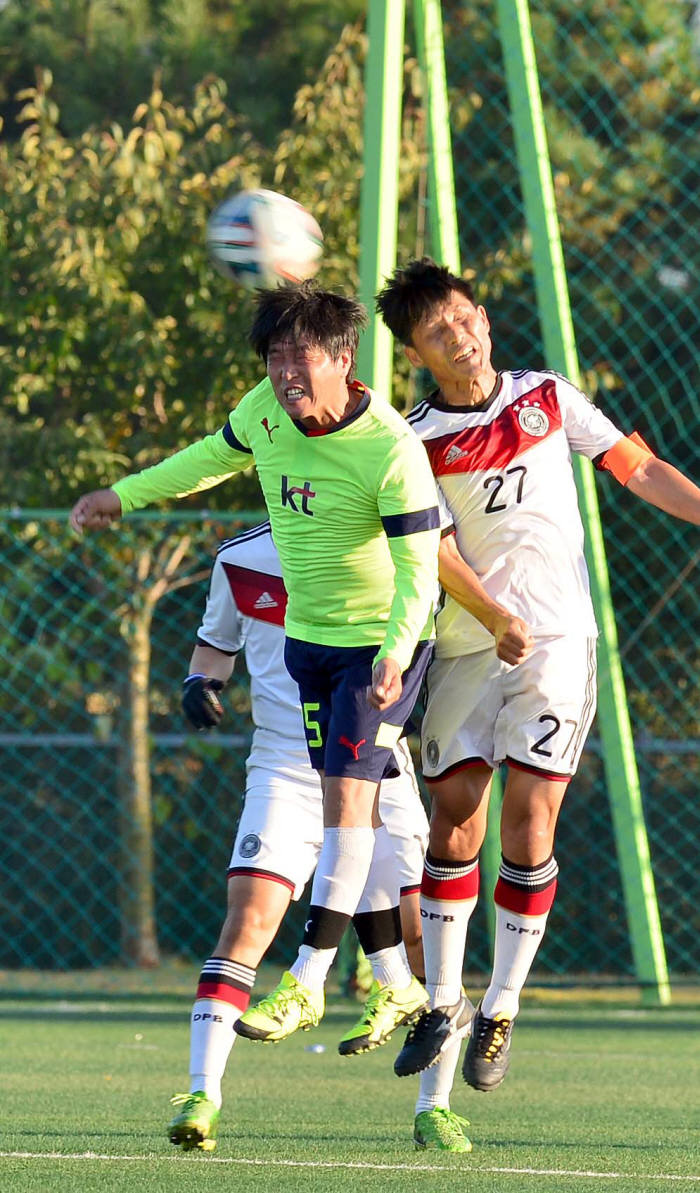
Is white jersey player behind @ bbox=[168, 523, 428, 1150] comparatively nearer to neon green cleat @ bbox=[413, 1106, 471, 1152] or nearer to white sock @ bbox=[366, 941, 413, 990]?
white sock @ bbox=[366, 941, 413, 990]

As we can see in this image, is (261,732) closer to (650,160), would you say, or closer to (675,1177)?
(675,1177)

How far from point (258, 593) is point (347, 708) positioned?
4.17 feet

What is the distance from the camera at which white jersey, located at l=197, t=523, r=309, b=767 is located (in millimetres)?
5430

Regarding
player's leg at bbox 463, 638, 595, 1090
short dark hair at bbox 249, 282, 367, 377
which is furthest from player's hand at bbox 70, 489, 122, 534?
player's leg at bbox 463, 638, 595, 1090

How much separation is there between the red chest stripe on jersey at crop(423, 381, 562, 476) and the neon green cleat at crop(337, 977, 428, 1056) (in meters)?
1.37

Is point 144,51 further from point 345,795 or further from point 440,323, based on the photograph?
point 345,795

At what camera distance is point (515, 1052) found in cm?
687

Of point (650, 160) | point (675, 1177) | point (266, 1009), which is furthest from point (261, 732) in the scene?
point (650, 160)

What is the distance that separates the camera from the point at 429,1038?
4.52 meters

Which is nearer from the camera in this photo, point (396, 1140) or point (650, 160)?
point (396, 1140)

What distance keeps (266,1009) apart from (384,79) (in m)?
5.40

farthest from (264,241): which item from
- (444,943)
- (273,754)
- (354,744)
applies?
(444,943)

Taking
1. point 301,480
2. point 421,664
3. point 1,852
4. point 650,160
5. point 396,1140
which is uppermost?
point 650,160

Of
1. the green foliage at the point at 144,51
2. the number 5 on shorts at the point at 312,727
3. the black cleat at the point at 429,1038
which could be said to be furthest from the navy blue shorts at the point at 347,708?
the green foliage at the point at 144,51
